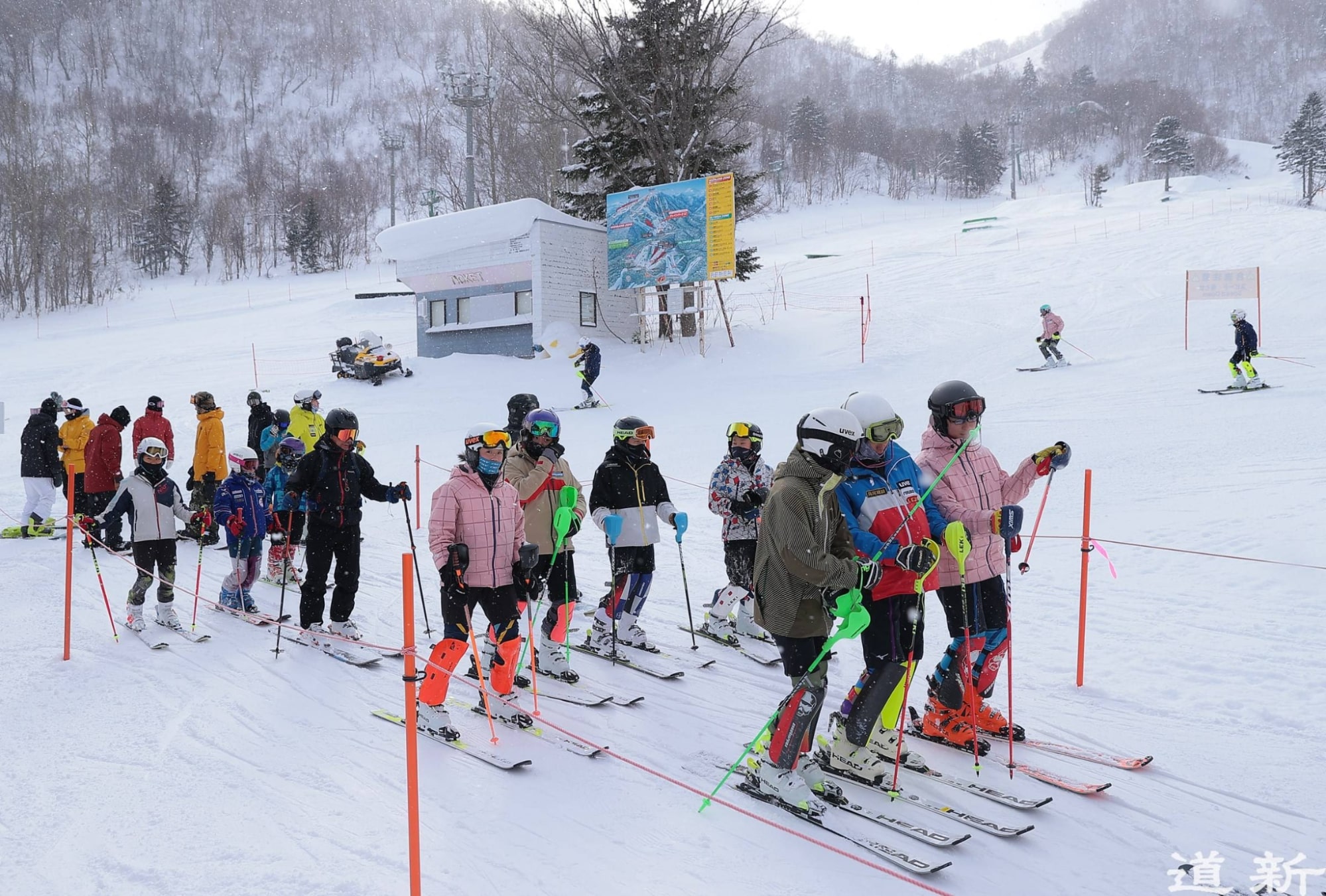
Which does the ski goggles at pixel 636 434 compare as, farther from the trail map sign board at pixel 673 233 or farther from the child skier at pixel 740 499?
the trail map sign board at pixel 673 233

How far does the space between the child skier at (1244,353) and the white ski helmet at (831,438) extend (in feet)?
42.0

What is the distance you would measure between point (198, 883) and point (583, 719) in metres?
2.26

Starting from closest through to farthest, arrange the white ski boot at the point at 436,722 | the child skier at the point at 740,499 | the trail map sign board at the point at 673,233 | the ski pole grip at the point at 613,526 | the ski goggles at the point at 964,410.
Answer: the ski goggles at the point at 964,410, the white ski boot at the point at 436,722, the ski pole grip at the point at 613,526, the child skier at the point at 740,499, the trail map sign board at the point at 673,233

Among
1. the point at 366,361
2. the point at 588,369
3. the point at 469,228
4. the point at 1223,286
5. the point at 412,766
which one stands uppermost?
the point at 469,228

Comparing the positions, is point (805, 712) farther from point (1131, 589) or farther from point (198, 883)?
point (1131, 589)

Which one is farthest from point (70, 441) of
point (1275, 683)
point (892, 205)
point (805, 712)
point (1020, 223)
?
point (892, 205)

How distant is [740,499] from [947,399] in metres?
2.07

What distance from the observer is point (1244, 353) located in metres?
14.2

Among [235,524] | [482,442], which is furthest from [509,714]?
[235,524]

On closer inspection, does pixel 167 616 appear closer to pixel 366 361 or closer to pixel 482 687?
pixel 482 687

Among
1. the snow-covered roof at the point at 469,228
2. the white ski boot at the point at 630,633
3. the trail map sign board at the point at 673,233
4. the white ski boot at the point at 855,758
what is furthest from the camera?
the snow-covered roof at the point at 469,228

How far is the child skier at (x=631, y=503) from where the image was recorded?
6.32 metres

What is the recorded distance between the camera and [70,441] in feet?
37.7

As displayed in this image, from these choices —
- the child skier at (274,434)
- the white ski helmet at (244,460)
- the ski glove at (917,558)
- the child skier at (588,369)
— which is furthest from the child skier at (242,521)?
the child skier at (588,369)
